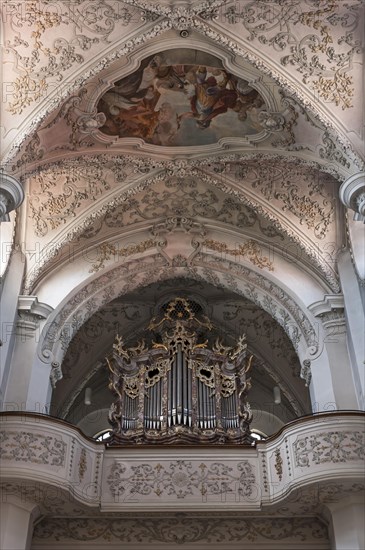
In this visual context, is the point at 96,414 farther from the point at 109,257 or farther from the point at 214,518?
the point at 214,518

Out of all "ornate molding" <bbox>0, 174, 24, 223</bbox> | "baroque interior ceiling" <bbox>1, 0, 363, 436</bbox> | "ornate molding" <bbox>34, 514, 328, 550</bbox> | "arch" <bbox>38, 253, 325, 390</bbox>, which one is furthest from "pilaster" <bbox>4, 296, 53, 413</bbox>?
"ornate molding" <bbox>0, 174, 24, 223</bbox>

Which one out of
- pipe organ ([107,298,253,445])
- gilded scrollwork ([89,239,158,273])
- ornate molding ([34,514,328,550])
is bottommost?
ornate molding ([34,514,328,550])

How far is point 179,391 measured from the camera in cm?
1512

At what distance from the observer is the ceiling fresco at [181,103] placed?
13898mm

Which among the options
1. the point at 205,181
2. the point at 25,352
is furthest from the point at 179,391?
the point at 205,181

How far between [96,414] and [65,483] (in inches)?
280

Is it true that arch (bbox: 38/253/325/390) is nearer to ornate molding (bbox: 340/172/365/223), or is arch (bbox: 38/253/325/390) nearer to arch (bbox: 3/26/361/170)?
ornate molding (bbox: 340/172/365/223)

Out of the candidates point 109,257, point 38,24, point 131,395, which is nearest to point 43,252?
point 109,257

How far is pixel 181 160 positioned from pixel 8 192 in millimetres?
4304

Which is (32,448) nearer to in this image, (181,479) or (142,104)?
(181,479)

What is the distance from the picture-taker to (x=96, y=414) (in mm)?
18984

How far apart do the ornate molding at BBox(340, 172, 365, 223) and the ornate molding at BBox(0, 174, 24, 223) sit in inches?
213

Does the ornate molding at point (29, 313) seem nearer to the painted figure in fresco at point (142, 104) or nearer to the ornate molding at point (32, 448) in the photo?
the ornate molding at point (32, 448)

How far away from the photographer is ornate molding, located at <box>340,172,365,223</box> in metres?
12.1
